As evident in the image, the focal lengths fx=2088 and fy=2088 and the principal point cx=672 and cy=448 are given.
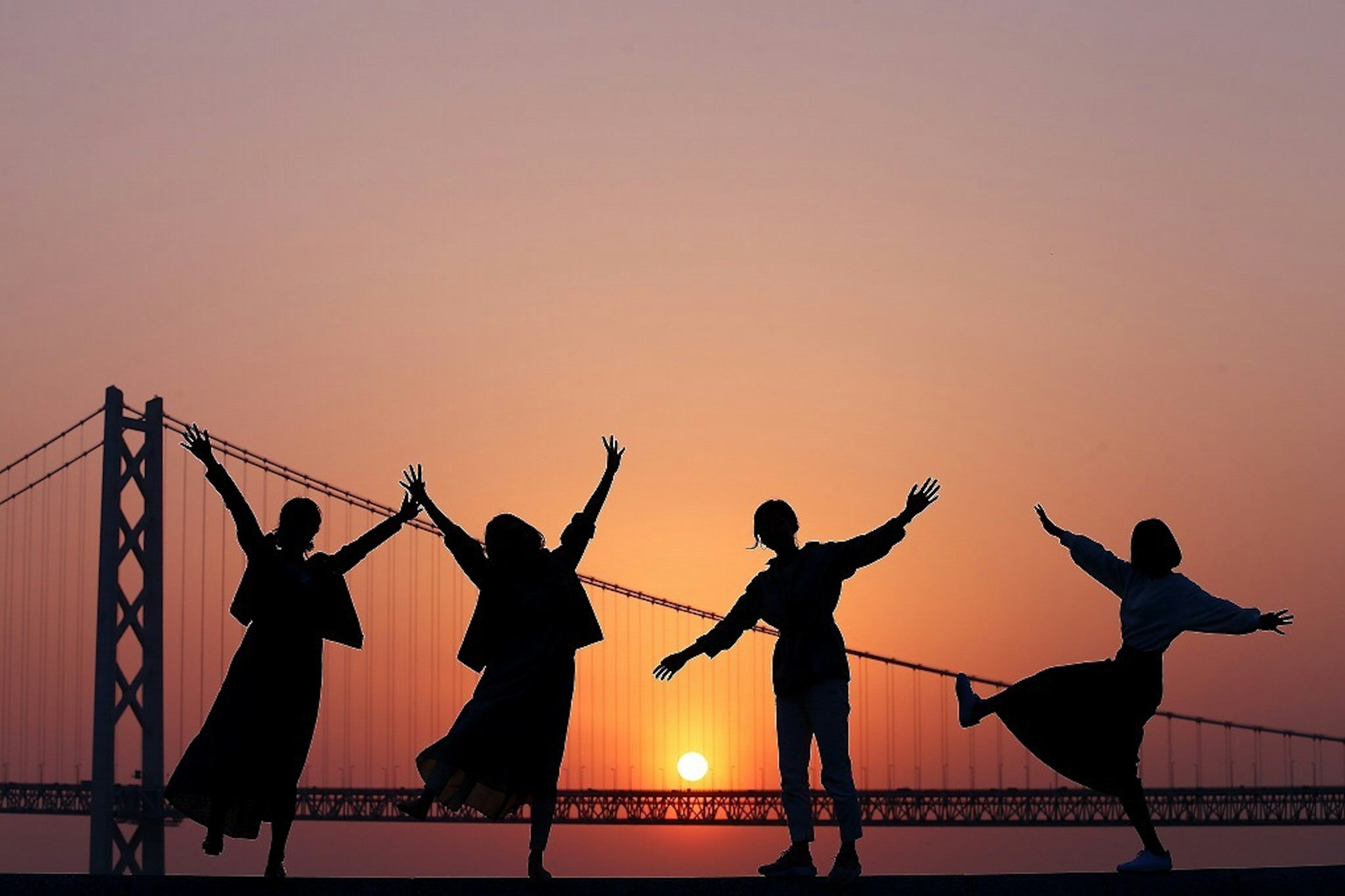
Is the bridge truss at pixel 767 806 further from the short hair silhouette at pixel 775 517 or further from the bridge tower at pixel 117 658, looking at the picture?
the short hair silhouette at pixel 775 517

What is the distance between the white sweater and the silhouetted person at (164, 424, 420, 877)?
3.50m

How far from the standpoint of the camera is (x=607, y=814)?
62.7 meters

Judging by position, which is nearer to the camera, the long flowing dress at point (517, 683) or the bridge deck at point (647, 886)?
the bridge deck at point (647, 886)

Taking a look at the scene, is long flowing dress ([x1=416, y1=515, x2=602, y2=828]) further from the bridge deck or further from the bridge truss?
the bridge truss

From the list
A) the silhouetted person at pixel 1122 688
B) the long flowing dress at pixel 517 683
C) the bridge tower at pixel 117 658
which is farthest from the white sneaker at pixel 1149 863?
the bridge tower at pixel 117 658

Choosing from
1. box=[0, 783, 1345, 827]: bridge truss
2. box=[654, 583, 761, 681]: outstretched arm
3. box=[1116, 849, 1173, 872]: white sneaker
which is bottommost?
box=[0, 783, 1345, 827]: bridge truss

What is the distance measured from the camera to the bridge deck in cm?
891

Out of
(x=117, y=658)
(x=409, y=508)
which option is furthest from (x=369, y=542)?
(x=117, y=658)

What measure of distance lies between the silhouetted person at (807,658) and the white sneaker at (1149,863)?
1243 mm

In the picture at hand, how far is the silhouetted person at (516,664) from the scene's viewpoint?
9680mm

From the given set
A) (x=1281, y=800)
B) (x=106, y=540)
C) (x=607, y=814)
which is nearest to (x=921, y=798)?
(x=607, y=814)

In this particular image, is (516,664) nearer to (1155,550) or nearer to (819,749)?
(819,749)

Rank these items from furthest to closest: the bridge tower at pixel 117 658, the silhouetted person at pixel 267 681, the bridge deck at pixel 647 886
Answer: the bridge tower at pixel 117 658 < the silhouetted person at pixel 267 681 < the bridge deck at pixel 647 886

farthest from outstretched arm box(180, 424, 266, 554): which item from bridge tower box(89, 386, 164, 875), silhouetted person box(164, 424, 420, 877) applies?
bridge tower box(89, 386, 164, 875)
